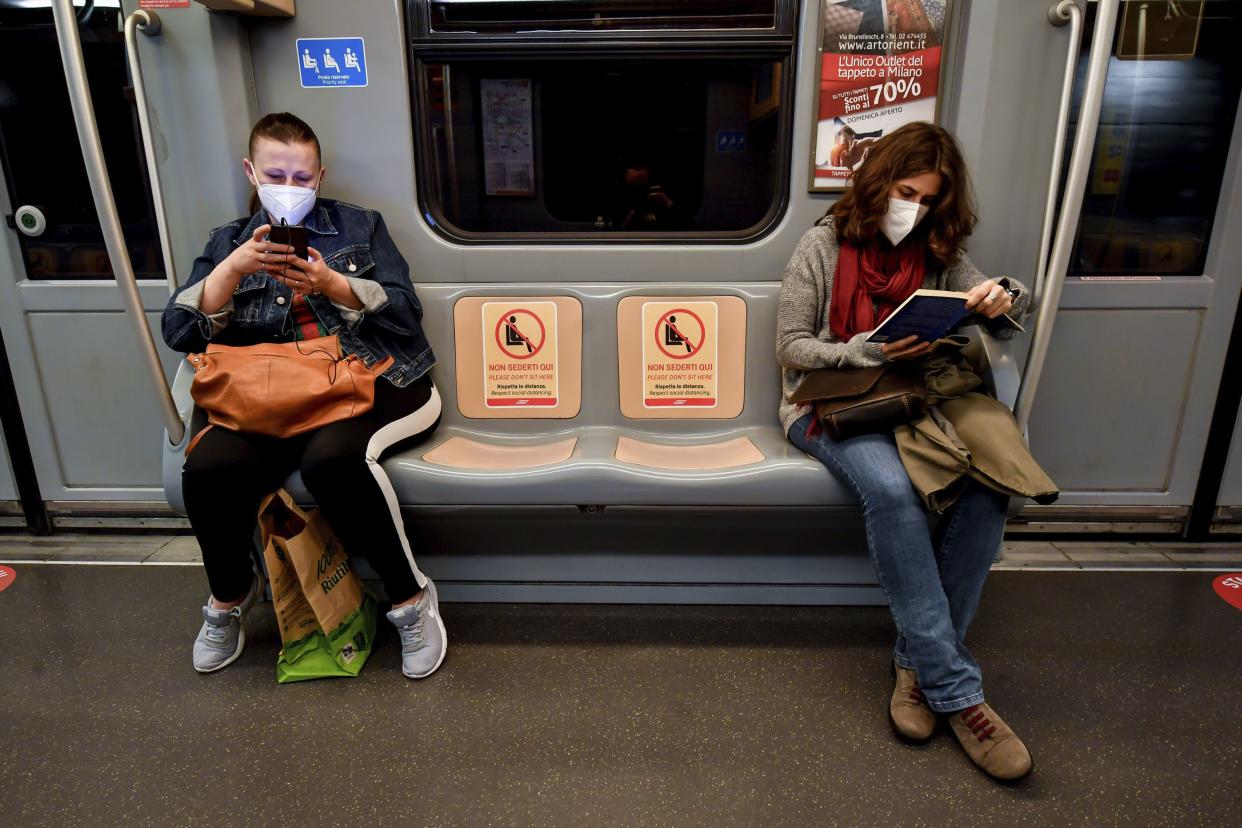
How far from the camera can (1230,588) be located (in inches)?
101

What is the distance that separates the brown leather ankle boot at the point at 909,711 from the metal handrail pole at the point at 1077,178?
2.69 ft

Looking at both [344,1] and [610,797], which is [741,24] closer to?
[344,1]

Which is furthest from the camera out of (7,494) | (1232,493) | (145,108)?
(7,494)

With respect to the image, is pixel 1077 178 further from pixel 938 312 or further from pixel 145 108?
pixel 145 108

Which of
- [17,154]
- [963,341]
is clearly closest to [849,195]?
[963,341]

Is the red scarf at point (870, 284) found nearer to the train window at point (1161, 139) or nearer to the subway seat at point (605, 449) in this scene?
the subway seat at point (605, 449)

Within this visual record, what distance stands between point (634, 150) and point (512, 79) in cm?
44

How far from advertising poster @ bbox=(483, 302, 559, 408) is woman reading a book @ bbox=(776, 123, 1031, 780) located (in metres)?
0.74

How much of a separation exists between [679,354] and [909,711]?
121 cm

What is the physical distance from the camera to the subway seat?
2.02 meters

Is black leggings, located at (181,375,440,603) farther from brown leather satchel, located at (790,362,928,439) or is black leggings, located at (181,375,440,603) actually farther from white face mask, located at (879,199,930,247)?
white face mask, located at (879,199,930,247)

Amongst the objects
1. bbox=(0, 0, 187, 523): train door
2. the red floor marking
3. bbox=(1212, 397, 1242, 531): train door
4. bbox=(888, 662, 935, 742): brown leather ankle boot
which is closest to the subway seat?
bbox=(888, 662, 935, 742): brown leather ankle boot

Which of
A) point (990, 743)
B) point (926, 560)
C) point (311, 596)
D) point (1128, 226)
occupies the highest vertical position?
point (1128, 226)

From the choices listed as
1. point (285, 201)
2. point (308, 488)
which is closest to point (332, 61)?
point (285, 201)
